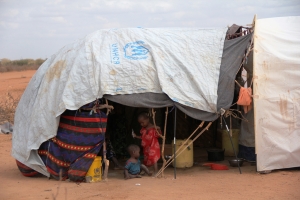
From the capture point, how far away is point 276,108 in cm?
751

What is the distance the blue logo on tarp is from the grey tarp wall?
69cm

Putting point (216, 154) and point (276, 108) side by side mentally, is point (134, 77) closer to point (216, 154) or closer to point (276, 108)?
point (276, 108)

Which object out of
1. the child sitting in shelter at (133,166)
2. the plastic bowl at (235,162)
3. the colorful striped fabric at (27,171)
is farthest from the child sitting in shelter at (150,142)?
the colorful striped fabric at (27,171)

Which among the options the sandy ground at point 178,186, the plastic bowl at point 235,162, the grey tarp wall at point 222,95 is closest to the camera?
the sandy ground at point 178,186

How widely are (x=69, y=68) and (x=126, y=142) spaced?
7.67 feet

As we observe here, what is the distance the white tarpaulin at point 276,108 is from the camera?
7.47 meters

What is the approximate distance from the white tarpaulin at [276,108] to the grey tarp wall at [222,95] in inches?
14.3

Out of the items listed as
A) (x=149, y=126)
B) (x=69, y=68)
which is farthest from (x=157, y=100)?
(x=69, y=68)

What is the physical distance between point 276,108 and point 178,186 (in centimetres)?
200

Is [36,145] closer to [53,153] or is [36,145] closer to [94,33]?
[53,153]

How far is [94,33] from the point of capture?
8227 mm

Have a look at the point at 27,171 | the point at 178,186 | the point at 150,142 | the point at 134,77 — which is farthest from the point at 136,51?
the point at 27,171

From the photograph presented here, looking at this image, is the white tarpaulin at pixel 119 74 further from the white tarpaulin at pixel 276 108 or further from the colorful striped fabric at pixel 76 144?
the white tarpaulin at pixel 276 108

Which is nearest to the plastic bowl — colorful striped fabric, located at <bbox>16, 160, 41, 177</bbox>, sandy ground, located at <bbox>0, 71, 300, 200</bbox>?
sandy ground, located at <bbox>0, 71, 300, 200</bbox>
